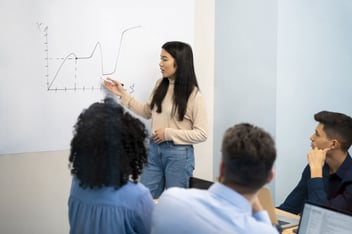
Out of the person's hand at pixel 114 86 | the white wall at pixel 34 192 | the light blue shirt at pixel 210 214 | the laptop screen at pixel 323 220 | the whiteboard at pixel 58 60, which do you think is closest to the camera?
the light blue shirt at pixel 210 214

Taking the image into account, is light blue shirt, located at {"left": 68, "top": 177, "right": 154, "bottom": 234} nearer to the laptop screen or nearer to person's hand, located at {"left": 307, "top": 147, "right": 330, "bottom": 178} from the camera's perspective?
the laptop screen

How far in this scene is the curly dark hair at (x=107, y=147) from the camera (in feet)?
4.66

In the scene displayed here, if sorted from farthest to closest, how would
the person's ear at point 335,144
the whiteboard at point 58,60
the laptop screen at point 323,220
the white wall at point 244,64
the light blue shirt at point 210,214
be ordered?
the white wall at point 244,64
the whiteboard at point 58,60
the person's ear at point 335,144
the laptop screen at point 323,220
the light blue shirt at point 210,214

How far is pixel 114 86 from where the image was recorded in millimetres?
2904

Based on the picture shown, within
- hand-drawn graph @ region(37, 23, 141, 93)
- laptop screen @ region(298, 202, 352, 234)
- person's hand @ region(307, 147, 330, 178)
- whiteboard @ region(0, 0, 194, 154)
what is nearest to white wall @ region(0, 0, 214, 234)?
whiteboard @ region(0, 0, 194, 154)

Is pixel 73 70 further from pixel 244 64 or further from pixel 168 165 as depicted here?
pixel 244 64

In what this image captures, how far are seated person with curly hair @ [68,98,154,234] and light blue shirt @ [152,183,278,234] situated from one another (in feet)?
0.60

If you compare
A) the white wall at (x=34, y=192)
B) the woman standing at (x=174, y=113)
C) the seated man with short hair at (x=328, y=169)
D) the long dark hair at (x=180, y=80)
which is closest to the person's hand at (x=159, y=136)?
the woman standing at (x=174, y=113)

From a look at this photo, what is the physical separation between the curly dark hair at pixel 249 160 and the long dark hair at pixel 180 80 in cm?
169

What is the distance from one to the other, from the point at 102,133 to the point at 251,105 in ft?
7.38

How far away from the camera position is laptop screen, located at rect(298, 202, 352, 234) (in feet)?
5.21

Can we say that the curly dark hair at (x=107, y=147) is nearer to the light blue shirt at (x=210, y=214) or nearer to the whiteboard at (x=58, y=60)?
the light blue shirt at (x=210, y=214)

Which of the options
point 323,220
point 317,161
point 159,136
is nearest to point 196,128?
point 159,136

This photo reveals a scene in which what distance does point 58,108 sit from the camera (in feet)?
8.84
